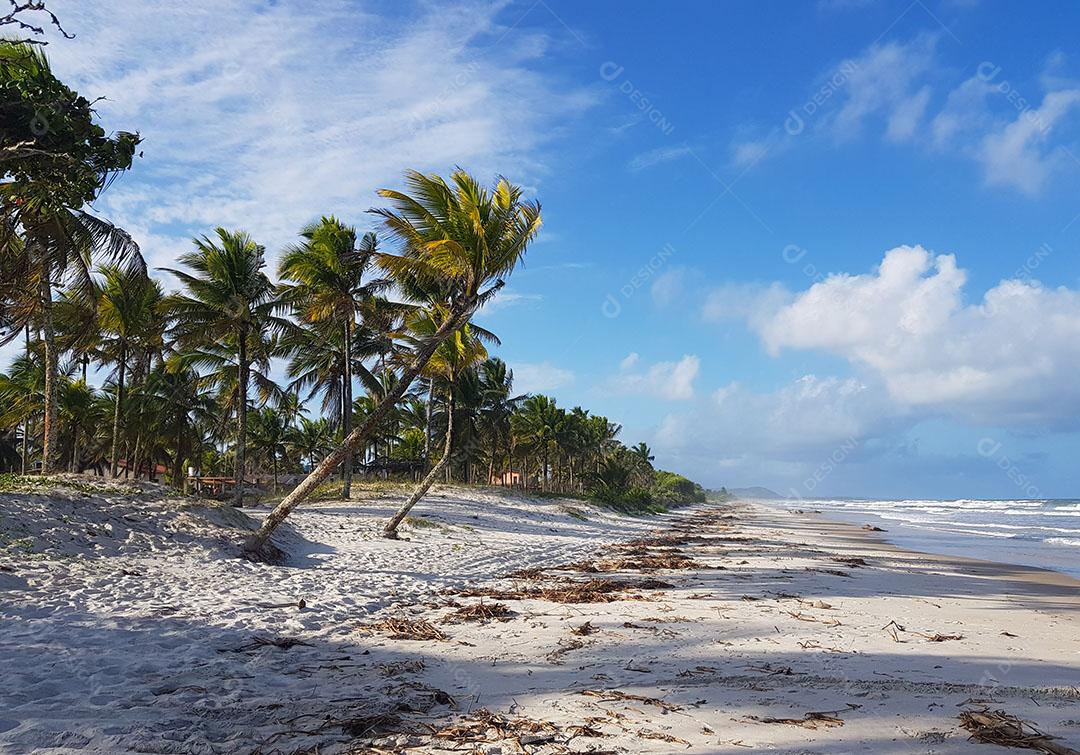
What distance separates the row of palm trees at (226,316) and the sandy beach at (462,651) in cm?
261

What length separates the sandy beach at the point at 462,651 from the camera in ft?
13.3

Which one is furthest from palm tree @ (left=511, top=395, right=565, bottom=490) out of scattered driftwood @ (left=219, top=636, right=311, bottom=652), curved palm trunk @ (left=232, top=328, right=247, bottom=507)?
scattered driftwood @ (left=219, top=636, right=311, bottom=652)

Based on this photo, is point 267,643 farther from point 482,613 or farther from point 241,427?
point 241,427

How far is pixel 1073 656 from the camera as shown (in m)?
6.41

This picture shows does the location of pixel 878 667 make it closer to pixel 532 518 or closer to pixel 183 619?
pixel 183 619

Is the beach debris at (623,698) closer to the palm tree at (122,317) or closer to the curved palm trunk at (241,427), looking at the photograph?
the curved palm trunk at (241,427)

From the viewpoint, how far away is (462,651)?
6.35m

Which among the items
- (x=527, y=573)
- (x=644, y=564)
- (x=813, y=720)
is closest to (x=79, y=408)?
(x=527, y=573)

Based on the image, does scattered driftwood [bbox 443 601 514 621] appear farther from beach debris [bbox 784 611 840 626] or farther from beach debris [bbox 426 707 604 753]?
beach debris [bbox 426 707 604 753]

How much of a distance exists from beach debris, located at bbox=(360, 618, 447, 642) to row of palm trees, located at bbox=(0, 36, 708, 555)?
448cm

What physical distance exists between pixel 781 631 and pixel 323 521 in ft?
41.8

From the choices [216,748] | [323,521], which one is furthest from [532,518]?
[216,748]

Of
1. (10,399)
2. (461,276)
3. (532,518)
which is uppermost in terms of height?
(461,276)

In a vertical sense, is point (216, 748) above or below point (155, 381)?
below
